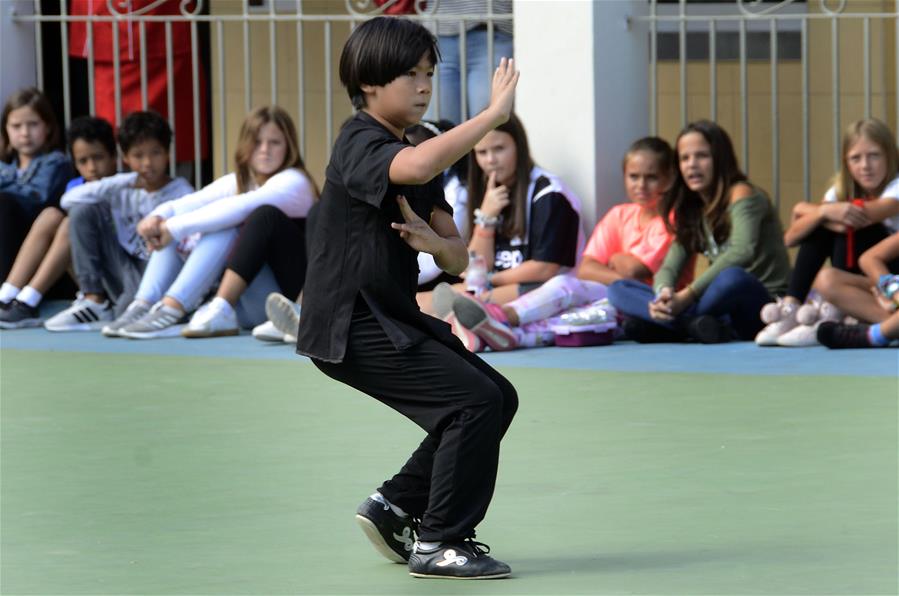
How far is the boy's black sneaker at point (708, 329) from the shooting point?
794 centimetres

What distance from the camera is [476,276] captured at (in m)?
8.22

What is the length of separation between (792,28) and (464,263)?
7.40 meters

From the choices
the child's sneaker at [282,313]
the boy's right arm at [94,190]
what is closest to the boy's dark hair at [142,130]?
the boy's right arm at [94,190]

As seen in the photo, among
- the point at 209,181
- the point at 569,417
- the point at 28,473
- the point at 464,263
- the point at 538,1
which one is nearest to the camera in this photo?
the point at 464,263

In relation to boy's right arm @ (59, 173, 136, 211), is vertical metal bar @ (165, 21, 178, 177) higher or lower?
higher

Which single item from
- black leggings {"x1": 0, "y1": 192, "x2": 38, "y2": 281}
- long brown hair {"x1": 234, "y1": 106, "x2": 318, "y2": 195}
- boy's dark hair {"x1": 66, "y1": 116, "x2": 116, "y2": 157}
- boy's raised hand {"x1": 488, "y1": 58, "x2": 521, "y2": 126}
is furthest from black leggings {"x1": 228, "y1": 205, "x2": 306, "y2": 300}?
boy's raised hand {"x1": 488, "y1": 58, "x2": 521, "y2": 126}

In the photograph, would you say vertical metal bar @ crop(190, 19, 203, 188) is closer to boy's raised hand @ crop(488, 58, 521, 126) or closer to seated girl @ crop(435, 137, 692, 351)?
seated girl @ crop(435, 137, 692, 351)

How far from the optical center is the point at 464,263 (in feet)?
13.6

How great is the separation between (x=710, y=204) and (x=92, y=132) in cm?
349

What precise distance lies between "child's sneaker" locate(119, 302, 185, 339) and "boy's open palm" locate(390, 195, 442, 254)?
4.92 metres

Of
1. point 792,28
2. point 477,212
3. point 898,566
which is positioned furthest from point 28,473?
point 792,28

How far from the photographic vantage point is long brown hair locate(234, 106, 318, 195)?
8859mm

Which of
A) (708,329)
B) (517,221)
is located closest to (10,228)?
(517,221)

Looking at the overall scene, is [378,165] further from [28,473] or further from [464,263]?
[28,473]
